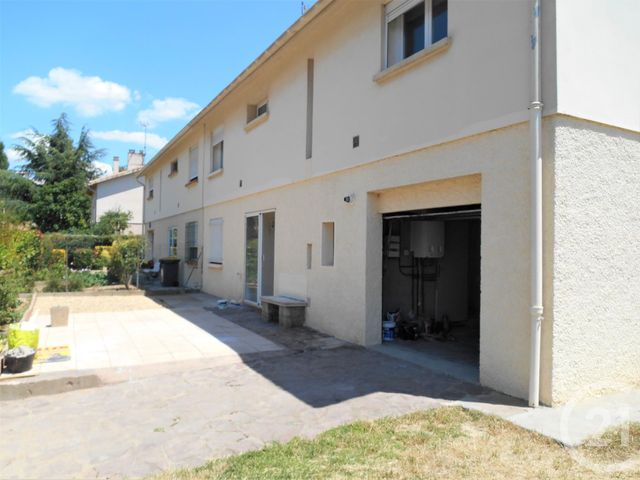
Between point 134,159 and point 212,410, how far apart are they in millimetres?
34447

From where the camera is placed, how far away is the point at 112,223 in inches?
1143

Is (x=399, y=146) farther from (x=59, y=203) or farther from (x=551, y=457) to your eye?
(x=59, y=203)

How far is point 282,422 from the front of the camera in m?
4.51

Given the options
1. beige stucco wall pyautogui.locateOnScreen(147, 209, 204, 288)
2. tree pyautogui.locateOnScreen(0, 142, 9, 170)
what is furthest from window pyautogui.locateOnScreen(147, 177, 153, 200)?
tree pyautogui.locateOnScreen(0, 142, 9, 170)

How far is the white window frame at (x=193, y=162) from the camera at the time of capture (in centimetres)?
1727

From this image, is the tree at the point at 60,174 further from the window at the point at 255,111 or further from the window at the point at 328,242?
the window at the point at 328,242

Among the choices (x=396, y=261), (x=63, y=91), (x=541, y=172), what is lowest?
(x=396, y=261)

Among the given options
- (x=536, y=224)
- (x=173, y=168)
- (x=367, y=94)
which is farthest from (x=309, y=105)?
(x=173, y=168)

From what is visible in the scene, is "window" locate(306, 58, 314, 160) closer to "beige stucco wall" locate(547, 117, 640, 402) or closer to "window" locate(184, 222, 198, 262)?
"beige stucco wall" locate(547, 117, 640, 402)

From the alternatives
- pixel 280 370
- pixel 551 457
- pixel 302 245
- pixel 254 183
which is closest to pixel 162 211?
pixel 254 183

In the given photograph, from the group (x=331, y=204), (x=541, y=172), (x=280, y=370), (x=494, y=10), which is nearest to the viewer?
(x=541, y=172)

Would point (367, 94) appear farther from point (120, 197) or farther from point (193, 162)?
point (120, 197)

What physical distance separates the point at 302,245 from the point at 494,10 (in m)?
5.54

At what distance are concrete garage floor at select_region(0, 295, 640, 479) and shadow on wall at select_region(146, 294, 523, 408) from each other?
0.6 inches
